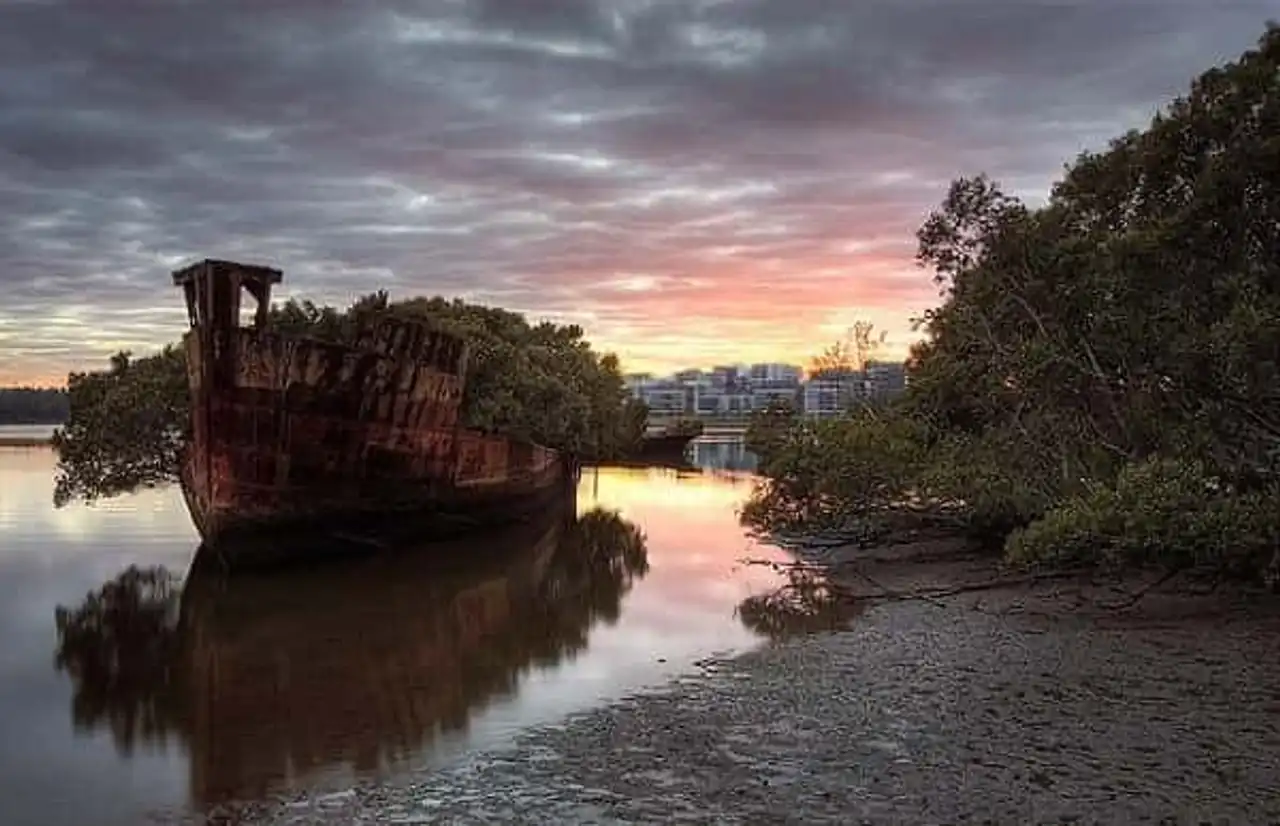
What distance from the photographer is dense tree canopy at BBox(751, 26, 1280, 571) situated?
11.6 meters

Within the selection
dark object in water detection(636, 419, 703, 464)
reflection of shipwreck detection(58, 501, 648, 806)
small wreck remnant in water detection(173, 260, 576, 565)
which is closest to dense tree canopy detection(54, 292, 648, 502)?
small wreck remnant in water detection(173, 260, 576, 565)

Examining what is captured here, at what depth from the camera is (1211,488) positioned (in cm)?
1248

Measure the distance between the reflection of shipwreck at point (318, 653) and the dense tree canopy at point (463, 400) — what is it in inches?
190

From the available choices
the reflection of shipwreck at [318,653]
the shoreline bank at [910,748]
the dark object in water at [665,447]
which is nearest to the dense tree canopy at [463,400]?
the reflection of shipwreck at [318,653]

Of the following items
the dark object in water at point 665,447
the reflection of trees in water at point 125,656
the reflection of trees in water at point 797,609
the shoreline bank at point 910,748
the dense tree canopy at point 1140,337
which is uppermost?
the dense tree canopy at point 1140,337

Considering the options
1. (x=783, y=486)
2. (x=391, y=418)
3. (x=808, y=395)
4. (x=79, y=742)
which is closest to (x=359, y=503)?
(x=391, y=418)

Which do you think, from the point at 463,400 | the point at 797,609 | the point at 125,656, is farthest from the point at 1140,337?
the point at 463,400

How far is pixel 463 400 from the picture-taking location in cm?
3575

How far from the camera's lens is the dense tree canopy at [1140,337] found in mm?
11586

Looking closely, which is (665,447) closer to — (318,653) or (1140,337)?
(318,653)

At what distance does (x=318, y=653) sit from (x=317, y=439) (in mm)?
8203

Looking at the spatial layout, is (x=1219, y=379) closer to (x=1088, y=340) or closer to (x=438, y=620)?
(x=1088, y=340)

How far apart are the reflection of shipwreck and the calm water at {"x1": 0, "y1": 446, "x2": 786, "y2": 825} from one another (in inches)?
1.5

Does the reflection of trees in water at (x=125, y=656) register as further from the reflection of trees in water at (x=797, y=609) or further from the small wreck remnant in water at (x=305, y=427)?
the reflection of trees in water at (x=797, y=609)
